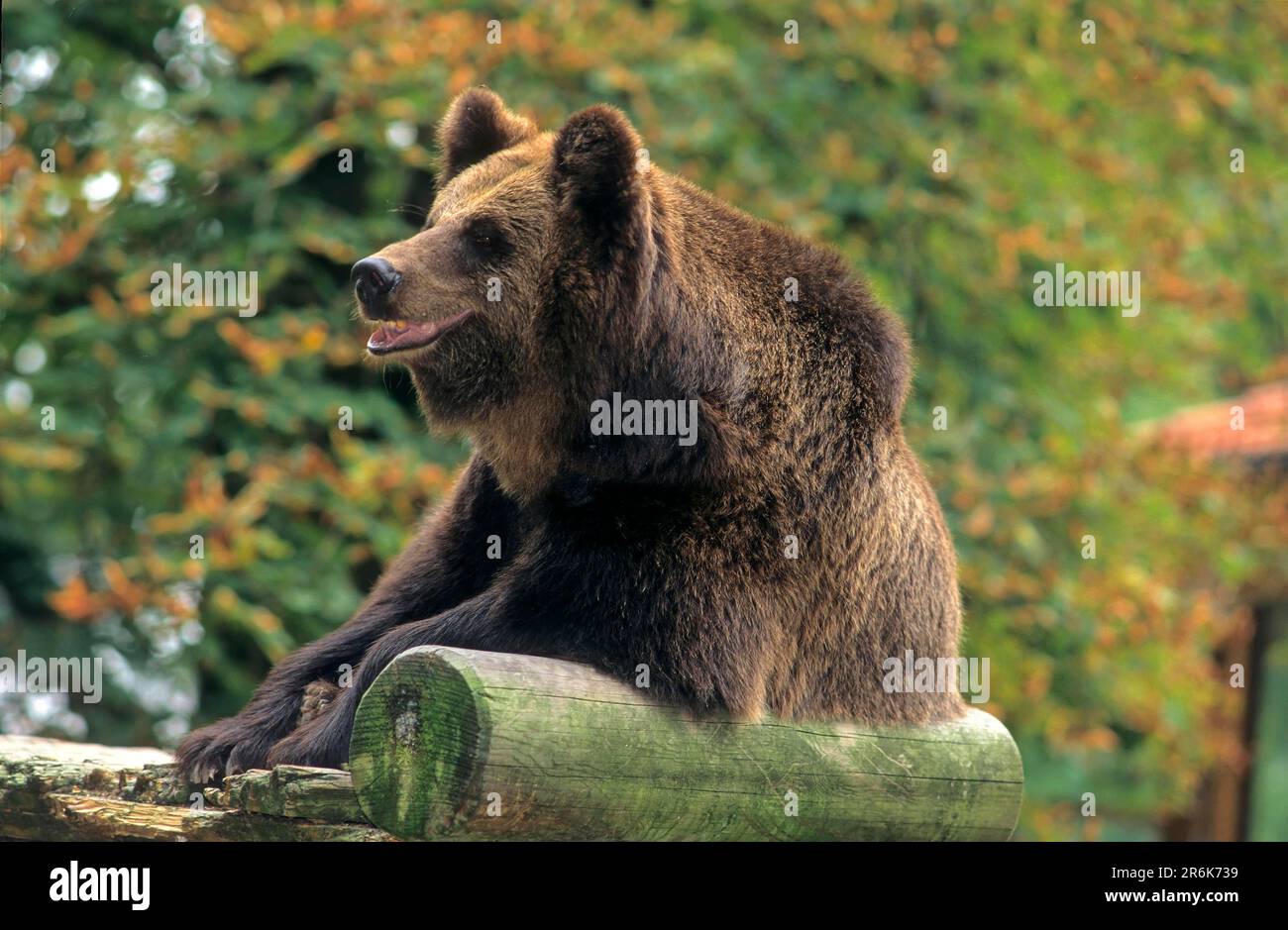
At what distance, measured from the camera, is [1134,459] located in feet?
31.5

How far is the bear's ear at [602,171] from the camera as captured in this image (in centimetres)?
426

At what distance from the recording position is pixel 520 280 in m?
4.42

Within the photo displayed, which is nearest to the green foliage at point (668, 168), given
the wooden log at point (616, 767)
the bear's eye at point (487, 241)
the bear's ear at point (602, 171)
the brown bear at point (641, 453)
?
the brown bear at point (641, 453)

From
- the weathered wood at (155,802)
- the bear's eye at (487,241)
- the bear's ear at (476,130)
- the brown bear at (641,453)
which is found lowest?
the weathered wood at (155,802)

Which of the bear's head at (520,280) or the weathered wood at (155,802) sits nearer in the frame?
the weathered wood at (155,802)

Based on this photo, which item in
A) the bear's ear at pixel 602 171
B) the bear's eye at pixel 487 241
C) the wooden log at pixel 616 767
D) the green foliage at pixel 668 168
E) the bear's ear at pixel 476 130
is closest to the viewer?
the wooden log at pixel 616 767

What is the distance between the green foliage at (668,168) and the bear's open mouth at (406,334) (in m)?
3.04

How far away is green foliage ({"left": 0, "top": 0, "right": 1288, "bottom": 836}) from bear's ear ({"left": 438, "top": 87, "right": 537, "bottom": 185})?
2551mm

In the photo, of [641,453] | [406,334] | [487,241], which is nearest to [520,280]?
[487,241]

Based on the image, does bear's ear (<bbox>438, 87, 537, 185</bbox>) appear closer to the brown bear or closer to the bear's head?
the brown bear

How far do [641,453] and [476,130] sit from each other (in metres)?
1.42

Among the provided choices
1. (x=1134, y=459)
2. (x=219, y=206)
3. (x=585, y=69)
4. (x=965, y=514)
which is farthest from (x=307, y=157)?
(x=1134, y=459)

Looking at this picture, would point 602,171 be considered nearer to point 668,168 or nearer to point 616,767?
point 616,767

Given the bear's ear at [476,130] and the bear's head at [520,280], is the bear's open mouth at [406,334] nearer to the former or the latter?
the bear's head at [520,280]
